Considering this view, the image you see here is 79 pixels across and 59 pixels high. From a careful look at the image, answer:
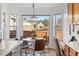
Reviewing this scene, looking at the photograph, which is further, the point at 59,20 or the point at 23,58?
the point at 59,20

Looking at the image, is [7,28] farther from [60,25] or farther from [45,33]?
[60,25]

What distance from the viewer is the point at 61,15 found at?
6781mm

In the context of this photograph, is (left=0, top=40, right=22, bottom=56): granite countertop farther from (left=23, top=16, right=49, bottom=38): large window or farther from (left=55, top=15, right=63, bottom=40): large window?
(left=23, top=16, right=49, bottom=38): large window

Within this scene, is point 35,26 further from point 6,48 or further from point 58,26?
point 6,48

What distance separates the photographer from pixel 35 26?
7324mm

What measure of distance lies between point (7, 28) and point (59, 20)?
241 cm

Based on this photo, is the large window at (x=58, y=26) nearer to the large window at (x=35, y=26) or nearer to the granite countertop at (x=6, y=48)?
the large window at (x=35, y=26)

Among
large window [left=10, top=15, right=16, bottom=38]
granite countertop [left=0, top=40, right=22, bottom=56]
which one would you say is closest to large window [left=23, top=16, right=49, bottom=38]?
large window [left=10, top=15, right=16, bottom=38]

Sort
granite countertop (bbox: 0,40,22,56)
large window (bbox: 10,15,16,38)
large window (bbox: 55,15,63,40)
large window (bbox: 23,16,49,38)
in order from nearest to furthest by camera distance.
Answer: granite countertop (bbox: 0,40,22,56), large window (bbox: 55,15,63,40), large window (bbox: 10,15,16,38), large window (bbox: 23,16,49,38)

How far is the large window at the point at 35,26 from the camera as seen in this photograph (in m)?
7.32

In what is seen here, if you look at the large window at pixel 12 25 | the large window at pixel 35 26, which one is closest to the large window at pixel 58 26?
the large window at pixel 35 26

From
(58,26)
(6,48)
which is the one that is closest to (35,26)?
(58,26)

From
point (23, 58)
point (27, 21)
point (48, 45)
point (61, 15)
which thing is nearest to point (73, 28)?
point (61, 15)

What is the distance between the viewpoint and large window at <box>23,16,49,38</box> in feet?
24.0
